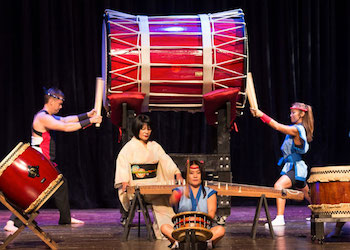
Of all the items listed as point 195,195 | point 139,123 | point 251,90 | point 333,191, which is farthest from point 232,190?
point 251,90

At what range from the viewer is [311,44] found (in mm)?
8336

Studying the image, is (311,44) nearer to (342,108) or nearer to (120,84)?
(342,108)

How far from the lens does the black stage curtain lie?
7.86m

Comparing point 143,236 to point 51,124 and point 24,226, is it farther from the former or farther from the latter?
point 51,124

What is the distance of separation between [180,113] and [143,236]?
3154 millimetres

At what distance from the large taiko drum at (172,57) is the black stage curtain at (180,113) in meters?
2.21

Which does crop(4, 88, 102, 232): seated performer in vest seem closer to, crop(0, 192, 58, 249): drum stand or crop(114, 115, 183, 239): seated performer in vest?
crop(114, 115, 183, 239): seated performer in vest

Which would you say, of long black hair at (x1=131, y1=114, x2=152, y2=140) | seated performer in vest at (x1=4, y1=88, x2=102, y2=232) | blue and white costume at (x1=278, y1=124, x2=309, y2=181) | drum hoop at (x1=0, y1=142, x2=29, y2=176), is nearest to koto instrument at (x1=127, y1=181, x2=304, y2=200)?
long black hair at (x1=131, y1=114, x2=152, y2=140)

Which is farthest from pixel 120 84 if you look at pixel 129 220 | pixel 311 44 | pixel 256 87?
pixel 311 44

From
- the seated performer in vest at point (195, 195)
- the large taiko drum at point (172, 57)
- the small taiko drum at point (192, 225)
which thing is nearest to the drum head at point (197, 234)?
the small taiko drum at point (192, 225)

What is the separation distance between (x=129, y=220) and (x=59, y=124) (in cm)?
175

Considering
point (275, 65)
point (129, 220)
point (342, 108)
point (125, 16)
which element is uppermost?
point (125, 16)

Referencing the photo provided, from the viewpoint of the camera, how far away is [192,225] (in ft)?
13.4

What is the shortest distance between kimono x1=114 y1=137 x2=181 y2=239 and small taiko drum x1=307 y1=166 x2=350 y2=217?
120 cm
